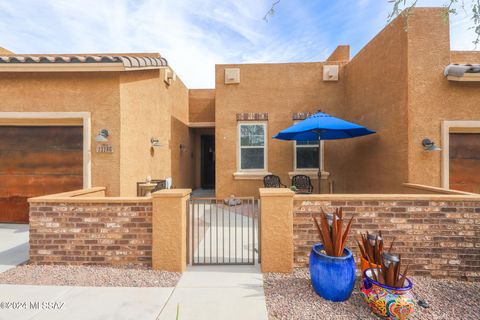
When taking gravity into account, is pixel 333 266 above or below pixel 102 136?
below

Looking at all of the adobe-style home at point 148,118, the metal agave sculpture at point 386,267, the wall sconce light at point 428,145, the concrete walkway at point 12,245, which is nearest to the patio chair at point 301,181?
the adobe-style home at point 148,118

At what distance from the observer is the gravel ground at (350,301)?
2598 mm

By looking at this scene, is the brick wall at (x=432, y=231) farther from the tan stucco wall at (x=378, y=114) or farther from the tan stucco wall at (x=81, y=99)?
the tan stucco wall at (x=81, y=99)

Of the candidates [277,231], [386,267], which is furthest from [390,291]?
[277,231]

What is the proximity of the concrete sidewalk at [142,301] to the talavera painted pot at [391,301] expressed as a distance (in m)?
1.33

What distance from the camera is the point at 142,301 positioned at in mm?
2807

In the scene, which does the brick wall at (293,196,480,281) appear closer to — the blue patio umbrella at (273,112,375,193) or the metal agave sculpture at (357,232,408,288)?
the metal agave sculpture at (357,232,408,288)

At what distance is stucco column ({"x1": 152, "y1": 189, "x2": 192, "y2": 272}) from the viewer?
351cm

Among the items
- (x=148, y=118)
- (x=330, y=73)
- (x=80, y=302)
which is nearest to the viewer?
(x=80, y=302)

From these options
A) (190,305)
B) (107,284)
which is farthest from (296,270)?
(107,284)

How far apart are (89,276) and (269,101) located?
7120mm

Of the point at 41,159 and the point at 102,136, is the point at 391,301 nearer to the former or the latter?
the point at 102,136

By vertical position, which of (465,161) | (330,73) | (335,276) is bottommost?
(335,276)

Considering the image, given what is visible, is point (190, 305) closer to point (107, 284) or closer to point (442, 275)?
point (107, 284)
